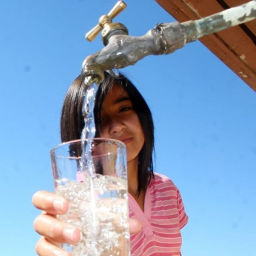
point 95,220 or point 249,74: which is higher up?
point 249,74

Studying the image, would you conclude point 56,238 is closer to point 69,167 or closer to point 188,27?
point 69,167

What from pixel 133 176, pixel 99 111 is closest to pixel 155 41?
pixel 99 111

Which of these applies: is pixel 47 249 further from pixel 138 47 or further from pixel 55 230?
pixel 138 47

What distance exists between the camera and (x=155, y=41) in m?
1.16

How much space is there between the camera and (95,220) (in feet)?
3.43

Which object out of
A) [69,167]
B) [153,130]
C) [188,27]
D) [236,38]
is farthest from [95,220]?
[153,130]

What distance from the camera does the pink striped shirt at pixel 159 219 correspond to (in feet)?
8.32

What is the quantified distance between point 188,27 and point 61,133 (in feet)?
5.64

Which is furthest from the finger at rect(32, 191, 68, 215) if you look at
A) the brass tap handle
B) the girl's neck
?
the girl's neck

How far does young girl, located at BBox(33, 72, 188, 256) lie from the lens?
2557 mm

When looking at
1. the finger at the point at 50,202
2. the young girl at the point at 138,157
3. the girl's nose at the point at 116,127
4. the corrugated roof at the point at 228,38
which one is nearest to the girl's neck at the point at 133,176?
the young girl at the point at 138,157

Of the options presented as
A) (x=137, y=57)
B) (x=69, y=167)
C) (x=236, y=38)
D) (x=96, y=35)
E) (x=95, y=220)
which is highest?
(x=236, y=38)

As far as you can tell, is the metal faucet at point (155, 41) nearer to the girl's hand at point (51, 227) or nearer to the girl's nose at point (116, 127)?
the girl's hand at point (51, 227)

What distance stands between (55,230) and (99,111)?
1441mm
